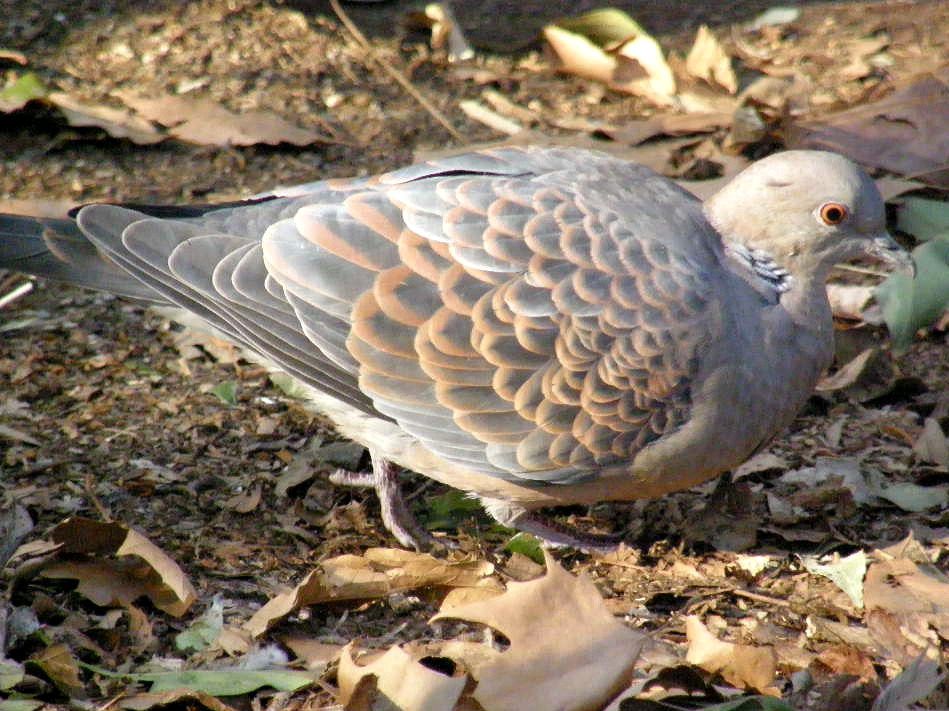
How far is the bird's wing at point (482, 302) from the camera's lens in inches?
144

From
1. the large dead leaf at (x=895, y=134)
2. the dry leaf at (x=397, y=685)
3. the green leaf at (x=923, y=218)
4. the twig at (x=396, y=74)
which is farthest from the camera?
the twig at (x=396, y=74)

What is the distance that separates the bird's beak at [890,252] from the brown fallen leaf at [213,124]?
272 centimetres

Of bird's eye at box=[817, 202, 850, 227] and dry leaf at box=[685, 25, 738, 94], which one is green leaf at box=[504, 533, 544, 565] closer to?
bird's eye at box=[817, 202, 850, 227]

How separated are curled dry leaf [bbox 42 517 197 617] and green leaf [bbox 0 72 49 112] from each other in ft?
8.77

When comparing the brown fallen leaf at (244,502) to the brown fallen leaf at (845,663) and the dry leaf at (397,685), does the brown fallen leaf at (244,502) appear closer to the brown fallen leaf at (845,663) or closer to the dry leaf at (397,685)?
the dry leaf at (397,685)

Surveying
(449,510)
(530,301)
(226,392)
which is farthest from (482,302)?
(226,392)

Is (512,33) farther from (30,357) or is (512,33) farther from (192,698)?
(192,698)

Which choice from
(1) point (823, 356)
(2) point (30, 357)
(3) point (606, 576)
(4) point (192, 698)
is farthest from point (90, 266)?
(1) point (823, 356)

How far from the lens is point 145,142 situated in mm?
5520

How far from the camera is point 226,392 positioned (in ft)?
14.9

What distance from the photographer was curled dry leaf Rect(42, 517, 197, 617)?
3.40m

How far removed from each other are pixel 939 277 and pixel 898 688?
2.16m

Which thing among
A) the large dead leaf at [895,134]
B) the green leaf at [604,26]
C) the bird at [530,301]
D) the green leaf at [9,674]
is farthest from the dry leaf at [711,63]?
the green leaf at [9,674]

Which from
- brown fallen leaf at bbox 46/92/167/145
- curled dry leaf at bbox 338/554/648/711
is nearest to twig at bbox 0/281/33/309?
brown fallen leaf at bbox 46/92/167/145
